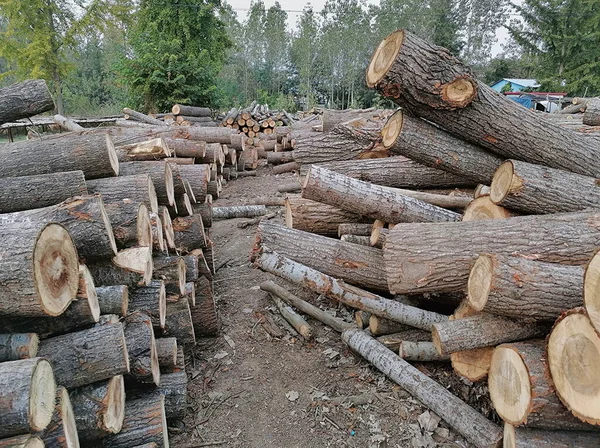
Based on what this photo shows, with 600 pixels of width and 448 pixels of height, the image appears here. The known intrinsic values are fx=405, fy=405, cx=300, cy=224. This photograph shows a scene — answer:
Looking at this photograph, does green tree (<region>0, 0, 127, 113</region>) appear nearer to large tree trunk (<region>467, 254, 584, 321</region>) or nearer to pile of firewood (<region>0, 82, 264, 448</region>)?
pile of firewood (<region>0, 82, 264, 448</region>)

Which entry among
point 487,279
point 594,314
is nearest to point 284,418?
point 487,279

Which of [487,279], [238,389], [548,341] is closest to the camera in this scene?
[548,341]

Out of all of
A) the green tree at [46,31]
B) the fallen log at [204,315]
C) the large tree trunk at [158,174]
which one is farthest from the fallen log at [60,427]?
the green tree at [46,31]

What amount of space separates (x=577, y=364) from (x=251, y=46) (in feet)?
129

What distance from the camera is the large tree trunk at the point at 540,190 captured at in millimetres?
3396

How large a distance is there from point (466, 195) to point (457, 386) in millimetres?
2115

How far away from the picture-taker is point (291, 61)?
3734 cm

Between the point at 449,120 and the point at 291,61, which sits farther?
the point at 291,61

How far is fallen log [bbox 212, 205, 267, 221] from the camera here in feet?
25.6

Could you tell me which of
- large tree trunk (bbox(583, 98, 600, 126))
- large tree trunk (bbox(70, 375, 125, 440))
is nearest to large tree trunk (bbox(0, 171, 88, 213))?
large tree trunk (bbox(70, 375, 125, 440))

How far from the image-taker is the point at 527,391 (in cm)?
226

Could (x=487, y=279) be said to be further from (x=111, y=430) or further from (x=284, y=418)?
(x=111, y=430)

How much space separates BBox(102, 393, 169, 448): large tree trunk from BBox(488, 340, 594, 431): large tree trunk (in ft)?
7.11

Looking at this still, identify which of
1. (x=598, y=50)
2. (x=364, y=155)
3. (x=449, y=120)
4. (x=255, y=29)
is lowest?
(x=364, y=155)
